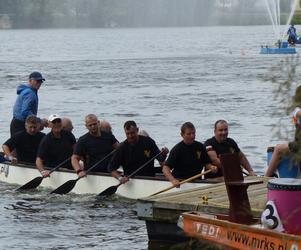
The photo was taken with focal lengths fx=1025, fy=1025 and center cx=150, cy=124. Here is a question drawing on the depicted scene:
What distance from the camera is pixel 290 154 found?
23.0 ft

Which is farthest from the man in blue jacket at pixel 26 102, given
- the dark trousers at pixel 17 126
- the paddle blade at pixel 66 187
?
the paddle blade at pixel 66 187

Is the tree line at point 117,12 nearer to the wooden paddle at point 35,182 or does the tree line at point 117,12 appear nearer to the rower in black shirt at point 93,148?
the wooden paddle at point 35,182

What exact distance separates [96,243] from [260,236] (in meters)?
4.01

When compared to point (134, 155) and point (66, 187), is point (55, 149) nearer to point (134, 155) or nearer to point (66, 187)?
point (66, 187)

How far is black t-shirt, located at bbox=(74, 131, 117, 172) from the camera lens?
1512 centimetres

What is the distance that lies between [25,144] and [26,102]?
88cm

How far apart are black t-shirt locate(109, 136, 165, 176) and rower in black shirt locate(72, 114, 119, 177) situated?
661 millimetres

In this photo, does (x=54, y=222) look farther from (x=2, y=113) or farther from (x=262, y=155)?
(x=2, y=113)

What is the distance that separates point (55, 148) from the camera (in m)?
15.9

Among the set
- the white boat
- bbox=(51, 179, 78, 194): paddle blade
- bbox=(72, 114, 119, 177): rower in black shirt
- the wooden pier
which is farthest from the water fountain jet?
the wooden pier

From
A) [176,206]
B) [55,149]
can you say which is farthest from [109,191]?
[176,206]

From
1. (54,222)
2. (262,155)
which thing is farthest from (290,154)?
(262,155)

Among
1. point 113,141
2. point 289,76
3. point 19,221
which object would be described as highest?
point 289,76

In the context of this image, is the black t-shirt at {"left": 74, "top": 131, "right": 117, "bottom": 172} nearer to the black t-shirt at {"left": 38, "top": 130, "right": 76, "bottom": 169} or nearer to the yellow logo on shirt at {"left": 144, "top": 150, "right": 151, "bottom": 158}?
the black t-shirt at {"left": 38, "top": 130, "right": 76, "bottom": 169}
